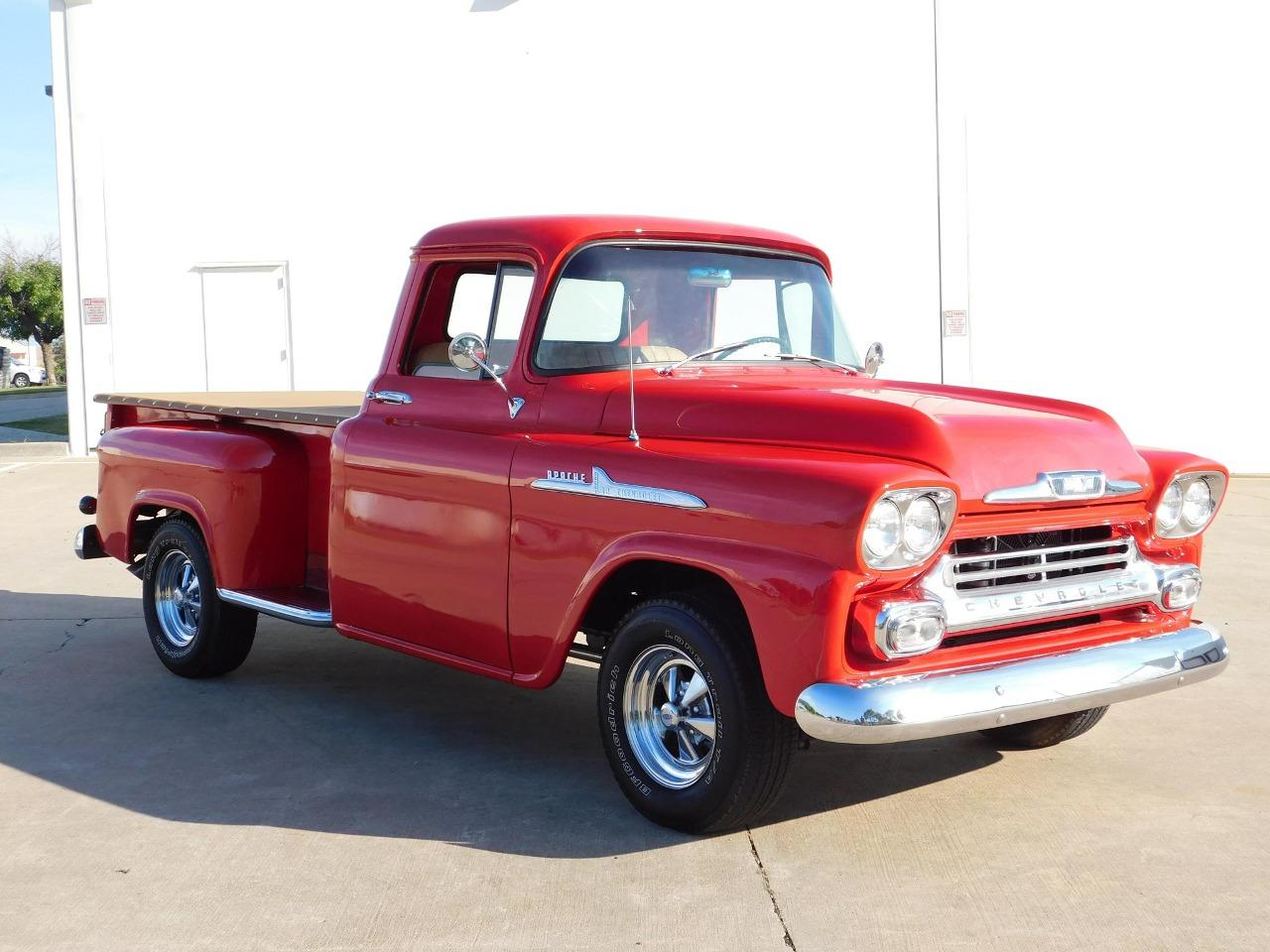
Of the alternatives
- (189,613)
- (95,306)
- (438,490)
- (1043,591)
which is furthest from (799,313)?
(95,306)

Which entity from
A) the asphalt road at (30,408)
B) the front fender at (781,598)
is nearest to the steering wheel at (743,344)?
the front fender at (781,598)

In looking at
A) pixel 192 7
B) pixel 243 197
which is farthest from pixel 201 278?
pixel 192 7

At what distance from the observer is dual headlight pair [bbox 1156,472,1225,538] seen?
175 inches

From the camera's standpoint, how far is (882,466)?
3834 millimetres

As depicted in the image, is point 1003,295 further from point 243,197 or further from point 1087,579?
point 1087,579

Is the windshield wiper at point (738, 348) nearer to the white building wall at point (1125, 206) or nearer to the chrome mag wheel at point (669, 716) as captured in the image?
the chrome mag wheel at point (669, 716)

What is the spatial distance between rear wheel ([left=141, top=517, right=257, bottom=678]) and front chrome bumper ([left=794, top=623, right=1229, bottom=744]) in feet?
10.9

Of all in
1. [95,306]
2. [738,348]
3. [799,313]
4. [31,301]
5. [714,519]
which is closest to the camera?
[714,519]

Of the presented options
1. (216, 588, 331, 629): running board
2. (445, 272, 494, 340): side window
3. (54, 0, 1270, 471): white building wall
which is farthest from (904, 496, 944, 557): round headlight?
(54, 0, 1270, 471): white building wall

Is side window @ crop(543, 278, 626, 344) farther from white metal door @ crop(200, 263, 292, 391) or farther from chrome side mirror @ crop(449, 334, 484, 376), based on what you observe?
white metal door @ crop(200, 263, 292, 391)

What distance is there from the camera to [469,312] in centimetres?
510

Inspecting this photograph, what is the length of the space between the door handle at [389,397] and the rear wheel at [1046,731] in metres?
2.49

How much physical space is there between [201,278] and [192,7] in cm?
317

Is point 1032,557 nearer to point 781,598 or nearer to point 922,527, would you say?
point 922,527
